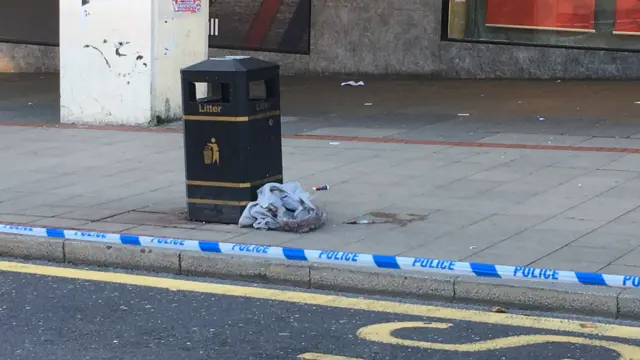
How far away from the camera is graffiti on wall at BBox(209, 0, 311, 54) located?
18609 mm

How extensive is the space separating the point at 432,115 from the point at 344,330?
7.94m

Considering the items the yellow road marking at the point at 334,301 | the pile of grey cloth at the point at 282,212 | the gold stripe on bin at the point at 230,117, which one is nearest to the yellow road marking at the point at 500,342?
the yellow road marking at the point at 334,301

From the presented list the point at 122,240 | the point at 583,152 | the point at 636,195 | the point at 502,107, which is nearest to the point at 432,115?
the point at 502,107

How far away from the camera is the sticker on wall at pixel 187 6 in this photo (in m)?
13.3

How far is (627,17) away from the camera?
16.2 metres

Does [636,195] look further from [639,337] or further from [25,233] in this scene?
[25,233]

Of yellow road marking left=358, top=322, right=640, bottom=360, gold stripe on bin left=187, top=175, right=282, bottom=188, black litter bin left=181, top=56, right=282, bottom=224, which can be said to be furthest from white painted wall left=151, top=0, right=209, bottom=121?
yellow road marking left=358, top=322, right=640, bottom=360

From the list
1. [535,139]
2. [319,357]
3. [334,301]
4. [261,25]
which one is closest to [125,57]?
[535,139]

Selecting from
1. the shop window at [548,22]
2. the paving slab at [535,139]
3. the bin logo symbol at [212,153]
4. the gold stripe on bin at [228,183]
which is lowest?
the paving slab at [535,139]

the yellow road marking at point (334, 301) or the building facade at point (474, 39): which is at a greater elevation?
the building facade at point (474, 39)

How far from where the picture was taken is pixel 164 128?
13.1 m

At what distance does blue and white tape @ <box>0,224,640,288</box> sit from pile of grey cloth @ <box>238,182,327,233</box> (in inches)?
19.7

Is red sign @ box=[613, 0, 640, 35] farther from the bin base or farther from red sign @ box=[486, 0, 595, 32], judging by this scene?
the bin base

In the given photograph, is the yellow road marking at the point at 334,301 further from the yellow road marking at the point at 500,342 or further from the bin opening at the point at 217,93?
the bin opening at the point at 217,93
